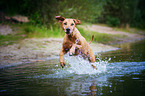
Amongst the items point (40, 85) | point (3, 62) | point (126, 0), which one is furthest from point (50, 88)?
point (126, 0)

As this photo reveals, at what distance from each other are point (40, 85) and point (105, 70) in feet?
8.28

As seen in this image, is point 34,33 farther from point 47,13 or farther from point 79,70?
point 79,70

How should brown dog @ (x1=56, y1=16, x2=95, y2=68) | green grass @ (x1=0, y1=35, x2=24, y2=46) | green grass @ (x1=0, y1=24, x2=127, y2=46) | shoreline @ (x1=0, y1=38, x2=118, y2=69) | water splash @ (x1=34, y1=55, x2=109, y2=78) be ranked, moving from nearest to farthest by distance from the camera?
brown dog @ (x1=56, y1=16, x2=95, y2=68) → water splash @ (x1=34, y1=55, x2=109, y2=78) → shoreline @ (x1=0, y1=38, x2=118, y2=69) → green grass @ (x1=0, y1=35, x2=24, y2=46) → green grass @ (x1=0, y1=24, x2=127, y2=46)

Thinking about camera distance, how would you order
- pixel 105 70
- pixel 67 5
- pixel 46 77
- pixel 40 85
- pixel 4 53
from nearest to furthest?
pixel 40 85
pixel 46 77
pixel 105 70
pixel 4 53
pixel 67 5

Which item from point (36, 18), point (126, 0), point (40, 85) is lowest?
point (40, 85)

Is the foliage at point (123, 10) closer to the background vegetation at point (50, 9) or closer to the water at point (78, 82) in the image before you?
the background vegetation at point (50, 9)

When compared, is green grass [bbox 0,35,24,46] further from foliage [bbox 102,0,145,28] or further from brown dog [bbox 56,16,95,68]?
foliage [bbox 102,0,145,28]

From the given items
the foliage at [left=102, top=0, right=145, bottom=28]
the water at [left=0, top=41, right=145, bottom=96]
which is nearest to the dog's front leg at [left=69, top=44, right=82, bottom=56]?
the water at [left=0, top=41, right=145, bottom=96]

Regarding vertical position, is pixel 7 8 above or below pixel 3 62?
above

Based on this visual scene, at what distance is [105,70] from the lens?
720 centimetres

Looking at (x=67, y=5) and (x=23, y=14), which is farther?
(x=23, y=14)

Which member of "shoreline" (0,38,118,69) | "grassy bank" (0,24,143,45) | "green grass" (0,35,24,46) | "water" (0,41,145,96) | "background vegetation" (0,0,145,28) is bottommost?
"water" (0,41,145,96)

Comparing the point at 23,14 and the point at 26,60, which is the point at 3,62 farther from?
the point at 23,14


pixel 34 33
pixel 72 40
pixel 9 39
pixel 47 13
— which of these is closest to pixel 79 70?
pixel 72 40
